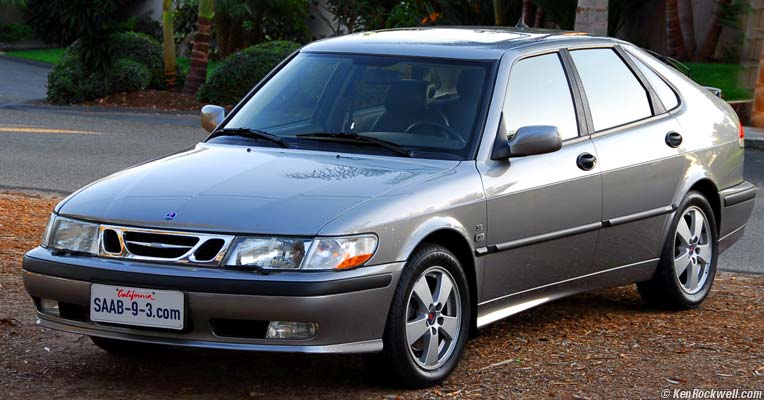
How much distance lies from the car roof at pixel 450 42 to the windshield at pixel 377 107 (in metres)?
0.06

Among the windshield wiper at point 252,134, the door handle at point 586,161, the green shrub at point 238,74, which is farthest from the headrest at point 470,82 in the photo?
the green shrub at point 238,74

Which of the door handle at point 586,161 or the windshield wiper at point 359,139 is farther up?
the windshield wiper at point 359,139

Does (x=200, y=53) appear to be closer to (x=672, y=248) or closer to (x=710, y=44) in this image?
(x=710, y=44)

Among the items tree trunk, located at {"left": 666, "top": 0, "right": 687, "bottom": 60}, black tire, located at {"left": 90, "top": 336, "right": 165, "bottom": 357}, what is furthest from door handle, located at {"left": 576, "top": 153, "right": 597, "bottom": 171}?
tree trunk, located at {"left": 666, "top": 0, "right": 687, "bottom": 60}

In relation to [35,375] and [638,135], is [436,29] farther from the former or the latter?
[35,375]

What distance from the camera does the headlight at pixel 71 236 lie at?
5594 mm

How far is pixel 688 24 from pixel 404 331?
2081 centimetres

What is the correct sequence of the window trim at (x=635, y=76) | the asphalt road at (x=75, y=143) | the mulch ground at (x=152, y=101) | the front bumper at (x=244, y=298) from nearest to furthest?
the front bumper at (x=244, y=298) → the window trim at (x=635, y=76) → the asphalt road at (x=75, y=143) → the mulch ground at (x=152, y=101)

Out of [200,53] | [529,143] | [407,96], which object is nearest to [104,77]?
[200,53]

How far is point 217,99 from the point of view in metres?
20.8

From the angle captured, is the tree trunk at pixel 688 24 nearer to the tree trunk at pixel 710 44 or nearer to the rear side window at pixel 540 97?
the tree trunk at pixel 710 44

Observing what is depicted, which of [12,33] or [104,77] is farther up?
[104,77]

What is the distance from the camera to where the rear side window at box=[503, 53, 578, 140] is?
6.62m

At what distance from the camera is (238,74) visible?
20641 mm
